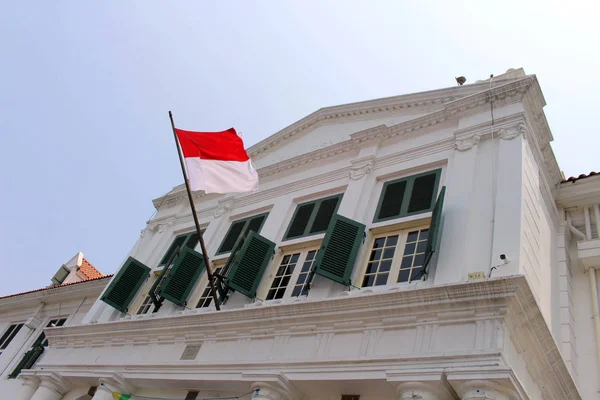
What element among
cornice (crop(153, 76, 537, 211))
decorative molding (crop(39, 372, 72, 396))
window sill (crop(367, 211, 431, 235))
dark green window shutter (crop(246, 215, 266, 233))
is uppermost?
cornice (crop(153, 76, 537, 211))

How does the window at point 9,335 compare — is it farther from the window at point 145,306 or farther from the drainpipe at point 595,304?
the drainpipe at point 595,304

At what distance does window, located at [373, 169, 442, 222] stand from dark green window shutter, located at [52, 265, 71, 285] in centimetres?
1651

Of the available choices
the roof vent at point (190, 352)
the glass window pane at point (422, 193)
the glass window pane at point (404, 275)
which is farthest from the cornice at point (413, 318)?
the glass window pane at point (422, 193)

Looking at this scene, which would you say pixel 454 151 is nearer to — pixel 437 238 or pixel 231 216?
pixel 437 238

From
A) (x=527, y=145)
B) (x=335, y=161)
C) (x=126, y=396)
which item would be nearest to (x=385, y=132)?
(x=335, y=161)

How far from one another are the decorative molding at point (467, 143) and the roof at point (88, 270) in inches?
711

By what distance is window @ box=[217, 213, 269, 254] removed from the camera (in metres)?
12.7

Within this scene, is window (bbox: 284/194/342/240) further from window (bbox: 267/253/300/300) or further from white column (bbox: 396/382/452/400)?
white column (bbox: 396/382/452/400)

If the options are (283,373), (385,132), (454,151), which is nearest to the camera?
(283,373)

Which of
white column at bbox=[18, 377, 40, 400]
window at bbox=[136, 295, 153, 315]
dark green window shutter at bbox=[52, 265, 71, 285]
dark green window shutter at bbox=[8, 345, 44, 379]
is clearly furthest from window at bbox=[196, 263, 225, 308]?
dark green window shutter at bbox=[52, 265, 71, 285]

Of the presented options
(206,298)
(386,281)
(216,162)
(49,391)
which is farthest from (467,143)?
(49,391)

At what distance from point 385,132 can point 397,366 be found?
6358 mm

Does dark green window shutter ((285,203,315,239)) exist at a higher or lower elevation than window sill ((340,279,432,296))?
higher

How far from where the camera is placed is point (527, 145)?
9.66 metres
